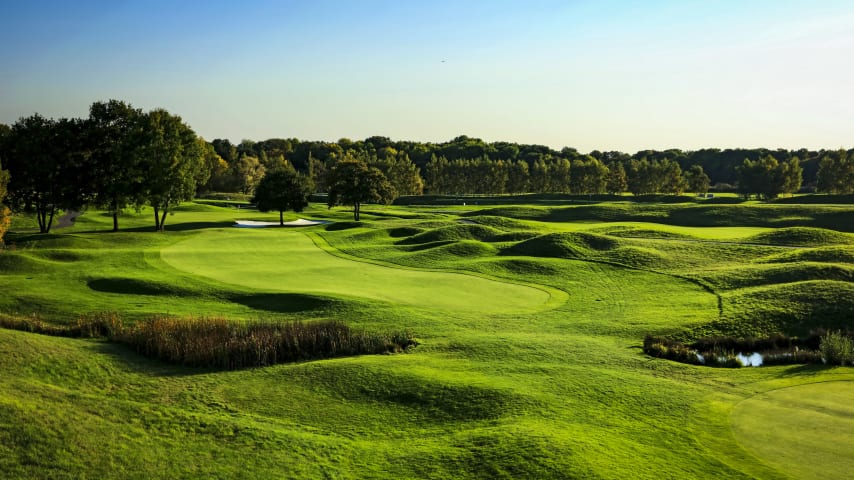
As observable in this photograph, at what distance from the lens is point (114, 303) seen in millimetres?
27219

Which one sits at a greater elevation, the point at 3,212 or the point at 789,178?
the point at 789,178

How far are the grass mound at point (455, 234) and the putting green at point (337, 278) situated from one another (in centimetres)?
933

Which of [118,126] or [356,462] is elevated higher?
[118,126]

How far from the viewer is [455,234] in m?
54.1

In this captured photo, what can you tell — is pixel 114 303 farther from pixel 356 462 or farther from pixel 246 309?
pixel 356 462

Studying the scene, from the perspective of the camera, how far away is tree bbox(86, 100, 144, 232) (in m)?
53.2

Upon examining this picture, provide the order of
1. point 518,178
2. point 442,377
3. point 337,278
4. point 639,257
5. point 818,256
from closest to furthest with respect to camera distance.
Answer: point 442,377
point 337,278
point 818,256
point 639,257
point 518,178

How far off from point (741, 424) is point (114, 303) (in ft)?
84.8

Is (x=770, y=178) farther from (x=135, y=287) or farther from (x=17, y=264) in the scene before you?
(x=17, y=264)

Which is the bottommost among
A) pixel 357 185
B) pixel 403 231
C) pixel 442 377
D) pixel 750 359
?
pixel 750 359

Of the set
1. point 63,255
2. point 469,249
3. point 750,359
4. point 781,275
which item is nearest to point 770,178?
point 469,249

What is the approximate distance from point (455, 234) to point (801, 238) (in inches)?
1156

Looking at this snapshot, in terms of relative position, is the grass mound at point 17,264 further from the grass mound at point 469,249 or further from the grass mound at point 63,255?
the grass mound at point 469,249

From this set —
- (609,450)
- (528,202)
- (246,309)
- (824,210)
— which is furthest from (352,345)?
(528,202)
